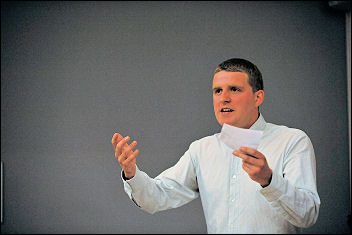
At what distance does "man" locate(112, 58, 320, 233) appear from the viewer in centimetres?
150

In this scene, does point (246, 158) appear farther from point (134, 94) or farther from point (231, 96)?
point (134, 94)

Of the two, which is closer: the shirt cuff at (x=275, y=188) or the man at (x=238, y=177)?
the shirt cuff at (x=275, y=188)

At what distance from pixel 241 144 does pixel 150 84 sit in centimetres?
279

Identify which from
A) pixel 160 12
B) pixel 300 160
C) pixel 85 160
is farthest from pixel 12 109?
pixel 300 160

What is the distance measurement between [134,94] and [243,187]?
253cm

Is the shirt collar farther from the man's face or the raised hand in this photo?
the raised hand

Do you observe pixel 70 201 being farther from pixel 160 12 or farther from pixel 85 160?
pixel 160 12

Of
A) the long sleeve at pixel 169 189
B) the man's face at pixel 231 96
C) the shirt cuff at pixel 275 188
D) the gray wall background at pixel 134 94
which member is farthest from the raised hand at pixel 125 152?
the gray wall background at pixel 134 94

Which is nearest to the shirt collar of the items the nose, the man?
the man

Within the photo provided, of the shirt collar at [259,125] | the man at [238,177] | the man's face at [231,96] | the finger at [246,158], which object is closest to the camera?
the finger at [246,158]

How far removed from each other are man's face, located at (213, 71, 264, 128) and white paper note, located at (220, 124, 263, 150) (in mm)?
275

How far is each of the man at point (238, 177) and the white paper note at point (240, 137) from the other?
19 cm

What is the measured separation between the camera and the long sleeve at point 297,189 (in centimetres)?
137

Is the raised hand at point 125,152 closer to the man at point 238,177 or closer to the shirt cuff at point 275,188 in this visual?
the man at point 238,177
